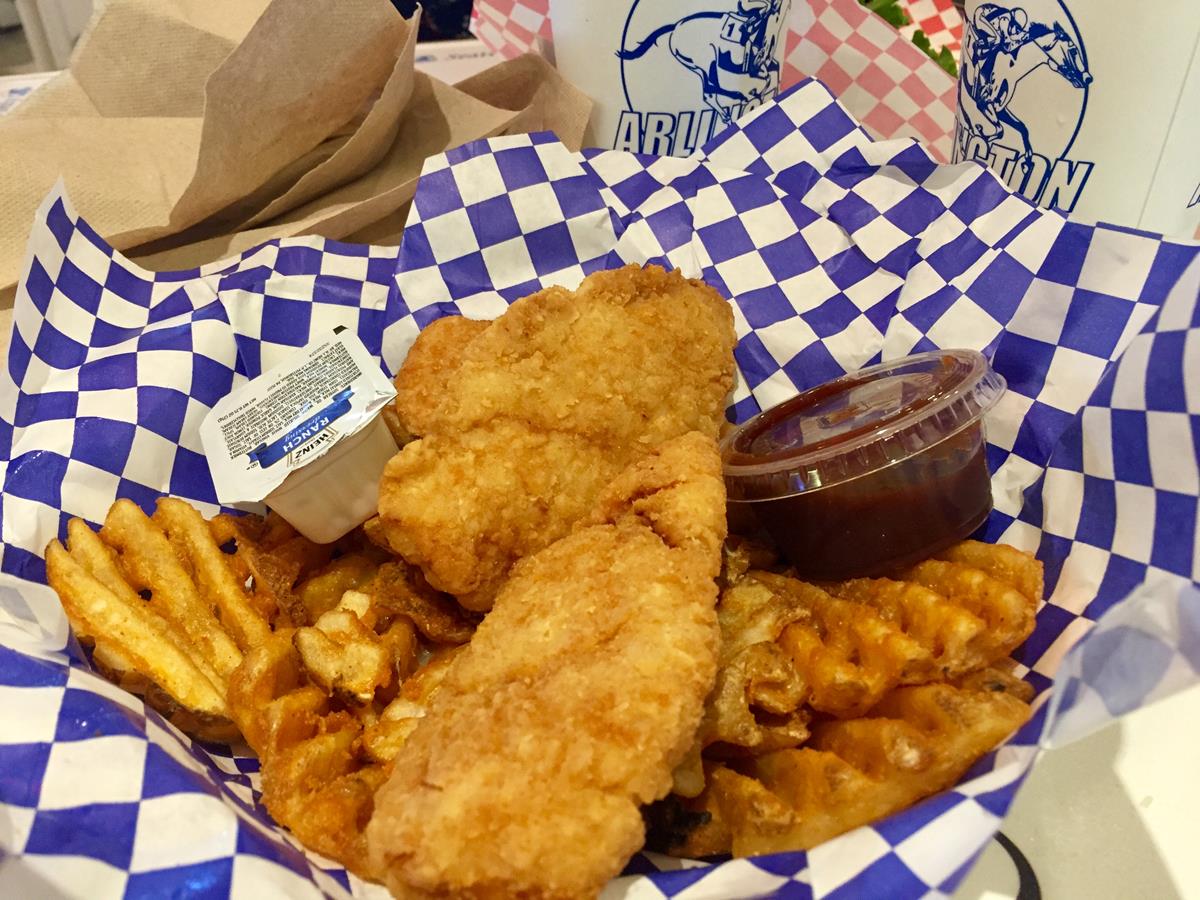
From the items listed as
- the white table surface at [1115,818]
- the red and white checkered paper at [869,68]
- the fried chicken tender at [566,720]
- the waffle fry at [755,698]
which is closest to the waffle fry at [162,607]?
the fried chicken tender at [566,720]

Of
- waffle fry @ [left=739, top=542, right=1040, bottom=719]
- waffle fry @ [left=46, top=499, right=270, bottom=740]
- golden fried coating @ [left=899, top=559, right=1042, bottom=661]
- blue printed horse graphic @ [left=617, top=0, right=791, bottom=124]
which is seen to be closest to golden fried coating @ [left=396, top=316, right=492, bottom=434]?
waffle fry @ [left=46, top=499, right=270, bottom=740]

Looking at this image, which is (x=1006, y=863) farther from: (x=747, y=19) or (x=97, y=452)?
(x=747, y=19)

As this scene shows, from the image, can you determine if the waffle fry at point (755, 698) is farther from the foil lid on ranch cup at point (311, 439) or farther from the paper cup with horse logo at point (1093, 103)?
the paper cup with horse logo at point (1093, 103)

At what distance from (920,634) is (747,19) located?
65.8 inches

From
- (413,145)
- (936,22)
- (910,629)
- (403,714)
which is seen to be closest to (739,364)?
(910,629)

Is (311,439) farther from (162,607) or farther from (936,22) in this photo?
(936,22)

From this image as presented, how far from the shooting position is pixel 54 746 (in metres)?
1.25

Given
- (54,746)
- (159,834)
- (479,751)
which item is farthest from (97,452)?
(479,751)

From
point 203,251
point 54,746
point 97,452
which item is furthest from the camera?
point 203,251

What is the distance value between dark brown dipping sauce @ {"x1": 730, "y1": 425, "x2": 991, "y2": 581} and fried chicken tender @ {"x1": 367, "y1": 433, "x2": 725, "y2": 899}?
252 mm

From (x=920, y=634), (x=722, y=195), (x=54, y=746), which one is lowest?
(x=54, y=746)

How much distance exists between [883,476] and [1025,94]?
0.99 metres

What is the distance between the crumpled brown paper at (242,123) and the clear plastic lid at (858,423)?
1.22 metres

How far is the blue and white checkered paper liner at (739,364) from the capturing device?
45.5 inches
